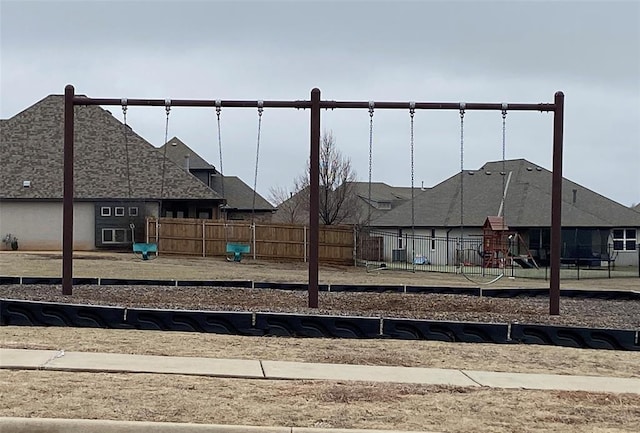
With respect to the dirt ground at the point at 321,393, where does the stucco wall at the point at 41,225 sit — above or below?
above

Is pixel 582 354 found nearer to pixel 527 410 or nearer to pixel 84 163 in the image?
pixel 527 410

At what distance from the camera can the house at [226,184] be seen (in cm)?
5562

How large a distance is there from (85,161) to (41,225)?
Answer: 14.1 feet

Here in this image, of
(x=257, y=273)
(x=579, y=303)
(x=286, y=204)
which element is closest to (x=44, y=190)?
(x=257, y=273)

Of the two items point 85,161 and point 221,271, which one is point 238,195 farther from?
point 221,271

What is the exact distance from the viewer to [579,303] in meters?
19.7

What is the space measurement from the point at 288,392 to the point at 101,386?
1.90m

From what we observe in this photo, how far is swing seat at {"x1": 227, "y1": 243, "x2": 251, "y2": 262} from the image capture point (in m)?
39.6

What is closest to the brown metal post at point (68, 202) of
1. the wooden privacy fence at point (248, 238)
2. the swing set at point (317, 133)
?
the swing set at point (317, 133)

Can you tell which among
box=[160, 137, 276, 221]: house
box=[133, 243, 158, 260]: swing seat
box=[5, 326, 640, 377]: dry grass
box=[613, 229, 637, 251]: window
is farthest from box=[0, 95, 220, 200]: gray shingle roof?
box=[5, 326, 640, 377]: dry grass

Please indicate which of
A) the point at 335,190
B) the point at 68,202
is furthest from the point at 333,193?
the point at 68,202

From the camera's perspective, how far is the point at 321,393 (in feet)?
29.6

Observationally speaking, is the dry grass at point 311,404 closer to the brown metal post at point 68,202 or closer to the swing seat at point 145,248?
the brown metal post at point 68,202

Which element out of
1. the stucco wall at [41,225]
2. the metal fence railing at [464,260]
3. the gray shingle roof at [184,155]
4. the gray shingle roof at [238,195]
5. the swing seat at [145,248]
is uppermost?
the gray shingle roof at [184,155]
